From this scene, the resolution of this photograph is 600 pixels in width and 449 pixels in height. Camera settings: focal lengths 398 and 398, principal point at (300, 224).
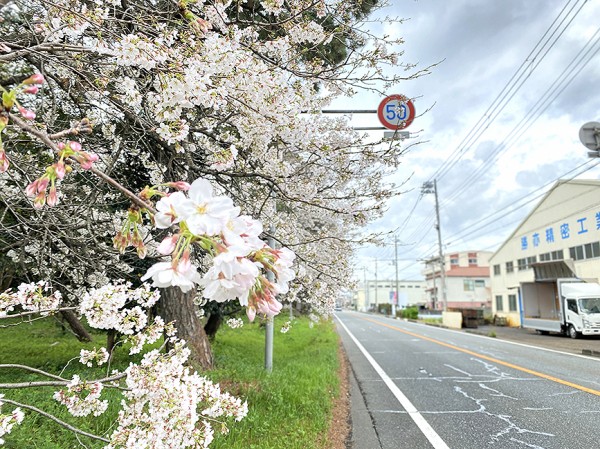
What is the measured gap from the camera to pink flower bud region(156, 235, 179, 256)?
1129mm

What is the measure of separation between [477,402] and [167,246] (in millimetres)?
7261

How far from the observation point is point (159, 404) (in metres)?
1.96

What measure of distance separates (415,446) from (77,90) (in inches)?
221

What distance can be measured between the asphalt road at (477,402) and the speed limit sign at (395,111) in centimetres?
404

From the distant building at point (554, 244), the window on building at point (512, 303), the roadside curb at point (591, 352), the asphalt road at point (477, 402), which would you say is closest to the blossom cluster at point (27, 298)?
the asphalt road at point (477, 402)

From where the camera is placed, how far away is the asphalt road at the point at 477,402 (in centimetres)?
499

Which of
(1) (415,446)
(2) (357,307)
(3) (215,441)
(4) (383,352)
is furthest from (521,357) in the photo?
(2) (357,307)

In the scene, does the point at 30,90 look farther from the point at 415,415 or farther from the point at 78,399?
the point at 415,415

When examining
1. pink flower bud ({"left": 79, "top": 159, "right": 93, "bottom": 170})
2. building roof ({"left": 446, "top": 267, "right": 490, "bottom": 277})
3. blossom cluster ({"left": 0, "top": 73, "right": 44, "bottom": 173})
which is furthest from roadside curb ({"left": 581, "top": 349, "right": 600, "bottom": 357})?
building roof ({"left": 446, "top": 267, "right": 490, "bottom": 277})

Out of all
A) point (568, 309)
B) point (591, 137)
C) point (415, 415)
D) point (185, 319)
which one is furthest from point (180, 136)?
point (568, 309)

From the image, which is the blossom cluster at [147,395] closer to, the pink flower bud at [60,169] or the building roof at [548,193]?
the pink flower bud at [60,169]

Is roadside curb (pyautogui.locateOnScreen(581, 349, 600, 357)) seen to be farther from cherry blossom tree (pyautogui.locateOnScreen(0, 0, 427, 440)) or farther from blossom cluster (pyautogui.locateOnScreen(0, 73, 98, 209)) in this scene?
blossom cluster (pyautogui.locateOnScreen(0, 73, 98, 209))

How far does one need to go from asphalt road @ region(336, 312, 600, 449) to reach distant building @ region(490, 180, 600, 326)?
14464 mm

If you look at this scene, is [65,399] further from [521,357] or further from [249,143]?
[521,357]
